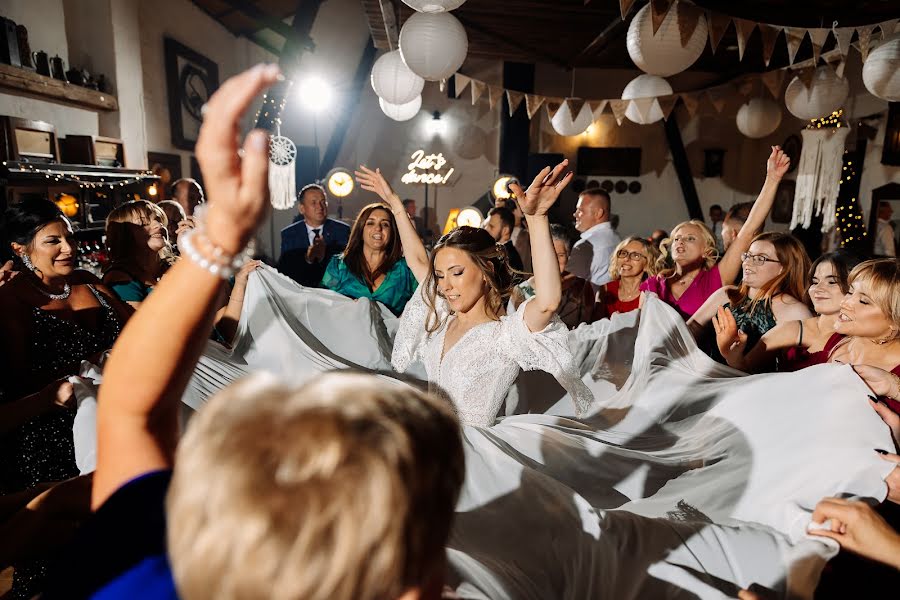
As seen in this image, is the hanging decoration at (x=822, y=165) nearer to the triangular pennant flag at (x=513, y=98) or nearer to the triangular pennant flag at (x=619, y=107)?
the triangular pennant flag at (x=619, y=107)

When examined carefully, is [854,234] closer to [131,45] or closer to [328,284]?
[328,284]

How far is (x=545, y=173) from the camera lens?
1512mm

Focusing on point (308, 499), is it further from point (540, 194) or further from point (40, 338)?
point (40, 338)

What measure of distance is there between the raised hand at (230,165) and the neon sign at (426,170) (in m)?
9.09

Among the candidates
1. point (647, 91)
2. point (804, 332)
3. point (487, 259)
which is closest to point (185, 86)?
point (647, 91)

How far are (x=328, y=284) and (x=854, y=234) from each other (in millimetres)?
7367

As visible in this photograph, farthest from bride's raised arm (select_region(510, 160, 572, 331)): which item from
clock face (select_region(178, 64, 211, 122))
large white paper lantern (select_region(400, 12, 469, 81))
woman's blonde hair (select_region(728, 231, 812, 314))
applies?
clock face (select_region(178, 64, 211, 122))

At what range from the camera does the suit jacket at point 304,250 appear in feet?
13.0

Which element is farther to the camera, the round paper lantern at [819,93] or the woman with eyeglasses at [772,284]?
the round paper lantern at [819,93]

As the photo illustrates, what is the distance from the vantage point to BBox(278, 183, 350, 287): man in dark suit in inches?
158

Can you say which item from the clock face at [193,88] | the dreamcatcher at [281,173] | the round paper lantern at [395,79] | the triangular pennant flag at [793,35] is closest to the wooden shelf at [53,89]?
the clock face at [193,88]

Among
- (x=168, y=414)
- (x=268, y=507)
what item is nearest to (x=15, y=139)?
(x=168, y=414)

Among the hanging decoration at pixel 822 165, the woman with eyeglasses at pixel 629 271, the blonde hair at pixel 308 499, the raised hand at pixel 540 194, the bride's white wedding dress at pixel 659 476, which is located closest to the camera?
the blonde hair at pixel 308 499

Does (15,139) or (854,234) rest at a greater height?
(15,139)
